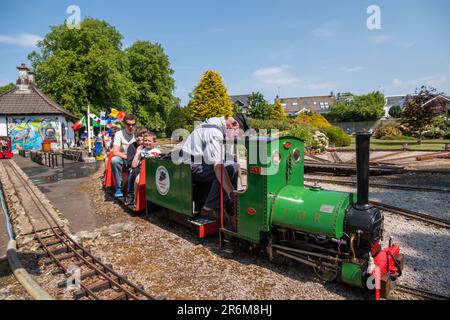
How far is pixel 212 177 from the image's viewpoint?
5.31 metres

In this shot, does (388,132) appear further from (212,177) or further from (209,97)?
(212,177)

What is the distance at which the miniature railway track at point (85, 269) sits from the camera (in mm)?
3869

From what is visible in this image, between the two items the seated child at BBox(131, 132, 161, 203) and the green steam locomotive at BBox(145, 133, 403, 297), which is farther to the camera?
the seated child at BBox(131, 132, 161, 203)

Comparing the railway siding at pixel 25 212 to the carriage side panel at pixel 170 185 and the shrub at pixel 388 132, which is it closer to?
the carriage side panel at pixel 170 185

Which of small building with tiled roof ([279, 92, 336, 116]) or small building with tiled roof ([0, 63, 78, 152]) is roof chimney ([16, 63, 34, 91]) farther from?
small building with tiled roof ([279, 92, 336, 116])

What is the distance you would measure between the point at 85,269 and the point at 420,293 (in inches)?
166

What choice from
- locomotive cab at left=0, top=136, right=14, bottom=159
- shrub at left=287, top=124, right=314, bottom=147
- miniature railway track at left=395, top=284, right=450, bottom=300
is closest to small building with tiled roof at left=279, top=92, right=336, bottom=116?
shrub at left=287, top=124, right=314, bottom=147

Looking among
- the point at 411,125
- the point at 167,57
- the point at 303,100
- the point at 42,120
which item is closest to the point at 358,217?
the point at 411,125

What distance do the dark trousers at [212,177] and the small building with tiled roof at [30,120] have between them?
25381 mm

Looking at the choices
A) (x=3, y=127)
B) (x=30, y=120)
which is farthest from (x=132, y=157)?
(x=3, y=127)

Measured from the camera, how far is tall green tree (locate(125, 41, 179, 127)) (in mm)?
43219

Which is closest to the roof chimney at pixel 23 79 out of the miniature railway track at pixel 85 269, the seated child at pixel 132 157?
the seated child at pixel 132 157

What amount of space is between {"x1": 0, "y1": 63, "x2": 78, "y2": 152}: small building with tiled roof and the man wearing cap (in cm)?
2534
